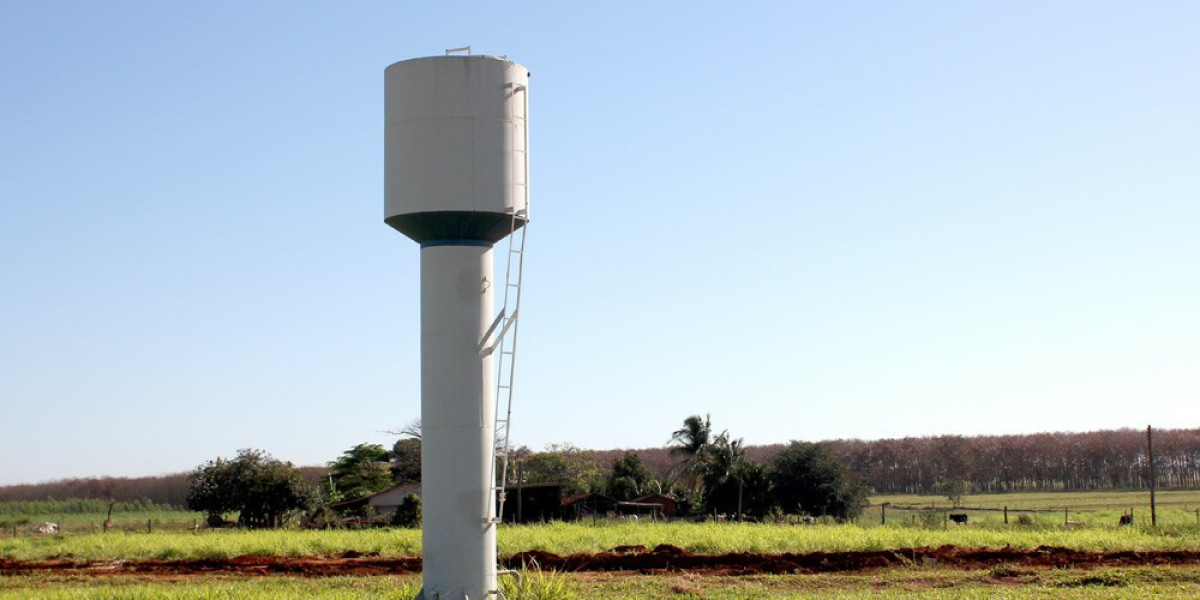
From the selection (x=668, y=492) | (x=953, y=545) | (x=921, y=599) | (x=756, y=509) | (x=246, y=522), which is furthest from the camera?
(x=668, y=492)

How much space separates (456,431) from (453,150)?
3.66 meters

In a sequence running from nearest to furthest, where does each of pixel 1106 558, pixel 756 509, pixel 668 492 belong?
pixel 1106 558 → pixel 756 509 → pixel 668 492

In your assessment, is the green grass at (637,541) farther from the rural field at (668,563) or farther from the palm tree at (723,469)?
the palm tree at (723,469)

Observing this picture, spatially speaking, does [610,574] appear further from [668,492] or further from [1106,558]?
[668,492]

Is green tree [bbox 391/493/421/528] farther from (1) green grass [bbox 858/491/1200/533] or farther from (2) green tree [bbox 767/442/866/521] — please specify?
(2) green tree [bbox 767/442/866/521]

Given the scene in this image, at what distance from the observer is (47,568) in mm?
28203

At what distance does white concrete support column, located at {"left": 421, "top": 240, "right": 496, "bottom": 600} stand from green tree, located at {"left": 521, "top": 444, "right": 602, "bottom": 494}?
69776 mm

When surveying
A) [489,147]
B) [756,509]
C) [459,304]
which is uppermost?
[489,147]

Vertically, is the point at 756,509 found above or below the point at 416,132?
below

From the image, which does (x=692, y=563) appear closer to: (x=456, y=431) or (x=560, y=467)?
(x=456, y=431)

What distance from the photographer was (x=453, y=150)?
55.1ft

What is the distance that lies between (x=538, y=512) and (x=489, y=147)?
42.3 m

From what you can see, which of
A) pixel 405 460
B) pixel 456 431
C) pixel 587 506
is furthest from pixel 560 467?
pixel 456 431

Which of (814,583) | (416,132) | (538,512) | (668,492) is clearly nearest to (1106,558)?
(814,583)
